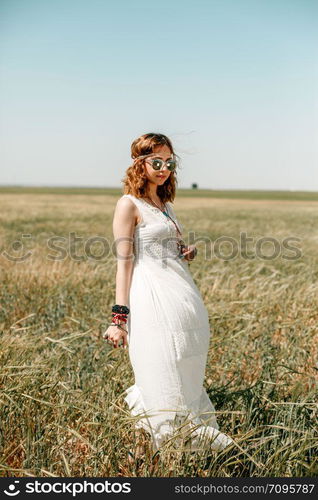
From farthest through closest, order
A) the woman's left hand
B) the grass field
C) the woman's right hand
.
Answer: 1. the woman's left hand
2. the woman's right hand
3. the grass field

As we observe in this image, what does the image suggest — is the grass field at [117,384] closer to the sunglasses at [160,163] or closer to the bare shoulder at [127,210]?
the bare shoulder at [127,210]

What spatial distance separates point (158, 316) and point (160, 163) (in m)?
0.69

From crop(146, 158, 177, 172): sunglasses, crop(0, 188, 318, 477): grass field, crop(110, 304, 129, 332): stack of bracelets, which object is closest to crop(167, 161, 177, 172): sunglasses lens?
crop(146, 158, 177, 172): sunglasses

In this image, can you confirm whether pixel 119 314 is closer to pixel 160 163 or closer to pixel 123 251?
pixel 123 251

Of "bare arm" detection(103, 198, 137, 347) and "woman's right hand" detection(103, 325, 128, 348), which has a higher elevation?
"bare arm" detection(103, 198, 137, 347)

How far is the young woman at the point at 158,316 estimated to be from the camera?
2.15m

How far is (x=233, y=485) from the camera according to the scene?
1944 mm

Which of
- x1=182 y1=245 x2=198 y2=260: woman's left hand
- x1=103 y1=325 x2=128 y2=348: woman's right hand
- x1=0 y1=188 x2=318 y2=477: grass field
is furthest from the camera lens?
x1=182 y1=245 x2=198 y2=260: woman's left hand

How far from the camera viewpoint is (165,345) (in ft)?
7.07

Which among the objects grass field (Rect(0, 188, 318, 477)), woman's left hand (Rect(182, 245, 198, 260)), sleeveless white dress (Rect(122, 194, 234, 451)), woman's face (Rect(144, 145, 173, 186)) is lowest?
grass field (Rect(0, 188, 318, 477))

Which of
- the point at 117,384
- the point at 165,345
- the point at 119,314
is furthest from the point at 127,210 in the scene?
the point at 117,384

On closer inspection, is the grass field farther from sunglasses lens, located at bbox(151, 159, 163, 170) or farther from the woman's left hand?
sunglasses lens, located at bbox(151, 159, 163, 170)

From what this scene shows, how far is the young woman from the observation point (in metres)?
2.15

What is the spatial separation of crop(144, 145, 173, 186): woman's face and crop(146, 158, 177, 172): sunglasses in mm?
13
